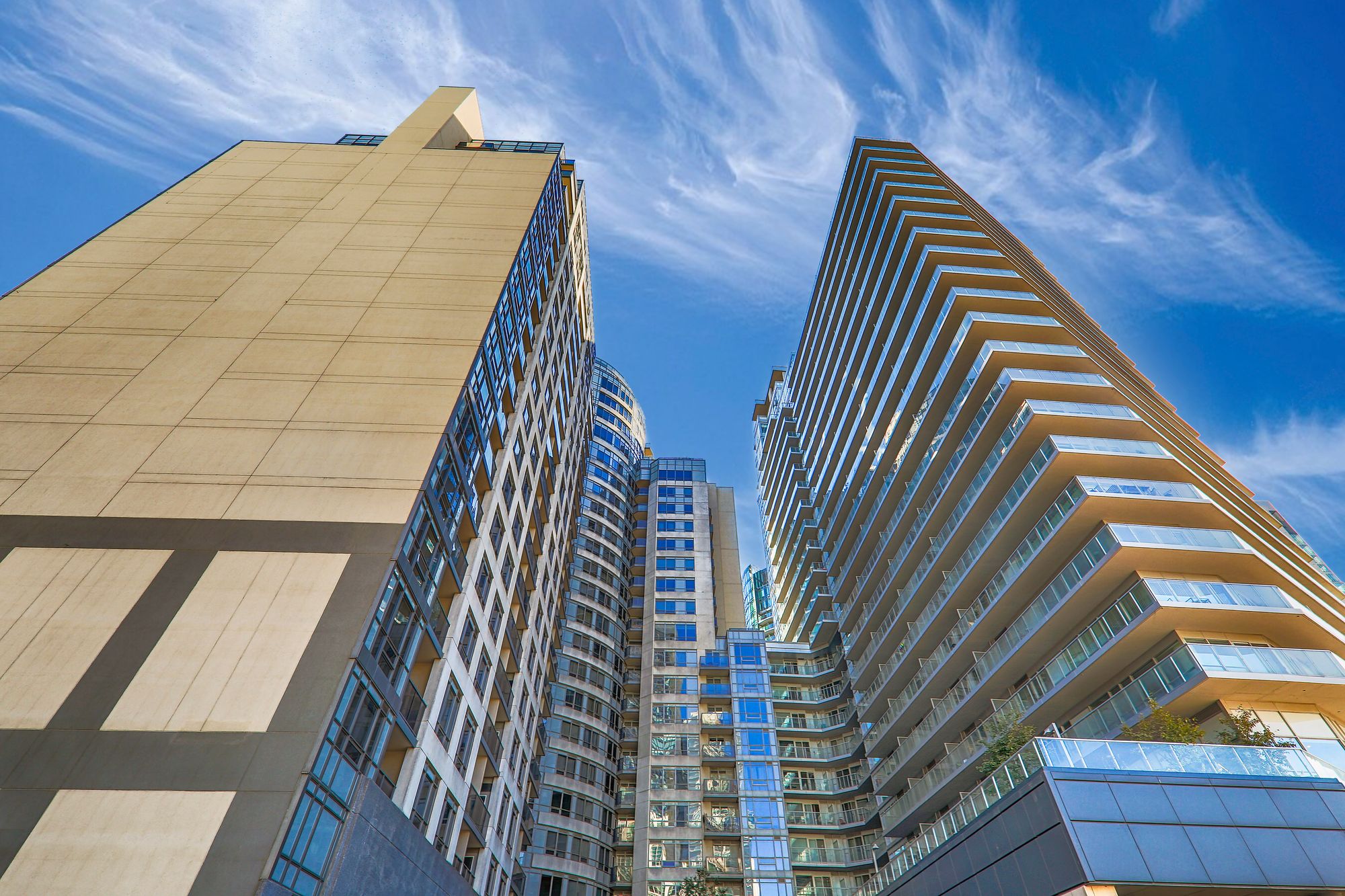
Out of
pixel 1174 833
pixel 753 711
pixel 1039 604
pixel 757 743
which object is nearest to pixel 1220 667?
pixel 1039 604

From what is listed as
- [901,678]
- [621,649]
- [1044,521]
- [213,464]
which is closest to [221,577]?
[213,464]

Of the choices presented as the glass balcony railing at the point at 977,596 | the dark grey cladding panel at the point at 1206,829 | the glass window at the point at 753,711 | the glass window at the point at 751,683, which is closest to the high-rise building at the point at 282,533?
the glass window at the point at 753,711

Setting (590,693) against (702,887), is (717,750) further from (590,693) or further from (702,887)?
(702,887)

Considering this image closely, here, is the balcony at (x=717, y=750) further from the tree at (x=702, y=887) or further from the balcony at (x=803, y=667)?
the tree at (x=702, y=887)

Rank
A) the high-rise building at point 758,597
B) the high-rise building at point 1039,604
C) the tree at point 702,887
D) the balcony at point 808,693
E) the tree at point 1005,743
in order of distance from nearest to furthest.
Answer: the high-rise building at point 1039,604
the tree at point 1005,743
the tree at point 702,887
the balcony at point 808,693
the high-rise building at point 758,597

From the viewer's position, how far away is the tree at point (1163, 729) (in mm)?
20578

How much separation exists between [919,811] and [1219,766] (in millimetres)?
22499

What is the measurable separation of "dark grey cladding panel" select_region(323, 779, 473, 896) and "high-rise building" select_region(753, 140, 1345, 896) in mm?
16521

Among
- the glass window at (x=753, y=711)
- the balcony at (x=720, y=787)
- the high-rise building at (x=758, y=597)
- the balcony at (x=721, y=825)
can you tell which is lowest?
the balcony at (x=721, y=825)

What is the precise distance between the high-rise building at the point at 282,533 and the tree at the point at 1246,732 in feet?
83.1

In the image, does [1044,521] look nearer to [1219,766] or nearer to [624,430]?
[1219,766]

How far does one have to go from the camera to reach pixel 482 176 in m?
43.8

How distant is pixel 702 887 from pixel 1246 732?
2934 centimetres

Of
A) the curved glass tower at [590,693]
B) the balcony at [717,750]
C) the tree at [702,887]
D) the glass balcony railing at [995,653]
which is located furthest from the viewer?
the balcony at [717,750]
